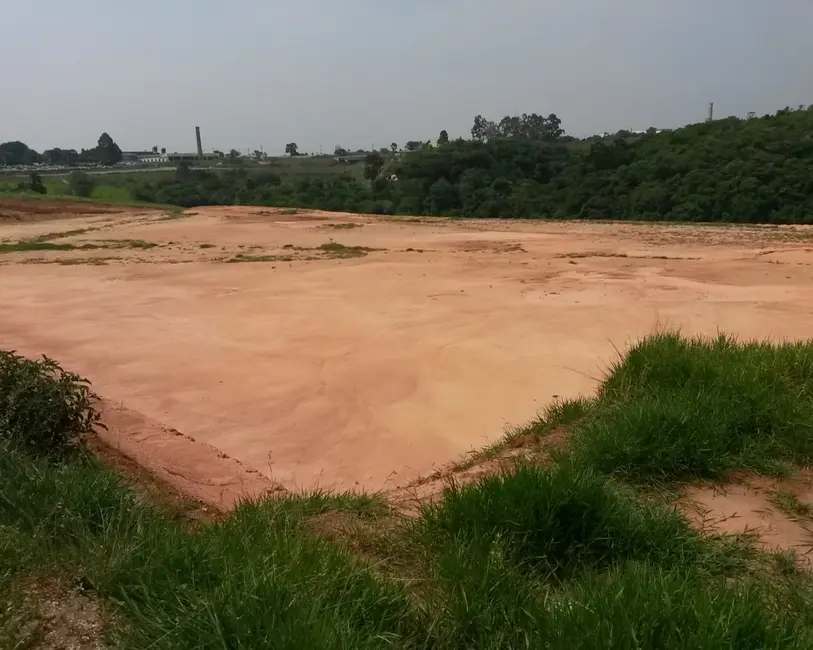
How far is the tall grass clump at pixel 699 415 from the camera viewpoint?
133 inches

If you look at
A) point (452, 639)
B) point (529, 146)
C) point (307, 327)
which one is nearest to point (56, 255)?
point (307, 327)

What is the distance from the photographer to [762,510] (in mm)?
3039

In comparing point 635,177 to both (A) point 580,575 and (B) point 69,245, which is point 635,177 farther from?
(A) point 580,575

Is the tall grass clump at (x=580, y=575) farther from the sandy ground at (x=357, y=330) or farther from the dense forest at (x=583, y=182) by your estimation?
the dense forest at (x=583, y=182)

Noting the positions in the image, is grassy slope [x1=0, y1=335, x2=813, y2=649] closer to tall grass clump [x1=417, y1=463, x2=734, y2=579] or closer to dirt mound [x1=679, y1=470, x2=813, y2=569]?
tall grass clump [x1=417, y1=463, x2=734, y2=579]

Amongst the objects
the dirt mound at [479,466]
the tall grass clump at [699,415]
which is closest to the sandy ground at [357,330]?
the dirt mound at [479,466]

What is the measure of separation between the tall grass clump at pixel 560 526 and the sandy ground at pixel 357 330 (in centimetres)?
158

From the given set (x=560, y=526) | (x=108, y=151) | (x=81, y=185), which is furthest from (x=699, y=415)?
(x=108, y=151)

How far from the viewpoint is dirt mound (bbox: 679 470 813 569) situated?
9.18 feet

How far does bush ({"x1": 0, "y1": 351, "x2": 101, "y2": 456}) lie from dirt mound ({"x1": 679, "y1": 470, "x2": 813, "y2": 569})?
3.20 m

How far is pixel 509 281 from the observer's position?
1085cm

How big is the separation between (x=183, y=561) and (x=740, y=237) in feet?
55.9

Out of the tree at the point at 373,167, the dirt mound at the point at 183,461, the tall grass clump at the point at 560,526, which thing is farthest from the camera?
the tree at the point at 373,167

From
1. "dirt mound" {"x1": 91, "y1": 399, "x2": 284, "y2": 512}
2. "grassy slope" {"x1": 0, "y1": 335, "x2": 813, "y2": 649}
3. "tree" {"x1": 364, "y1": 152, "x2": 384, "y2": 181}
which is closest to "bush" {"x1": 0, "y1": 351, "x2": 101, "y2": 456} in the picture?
"grassy slope" {"x1": 0, "y1": 335, "x2": 813, "y2": 649}
